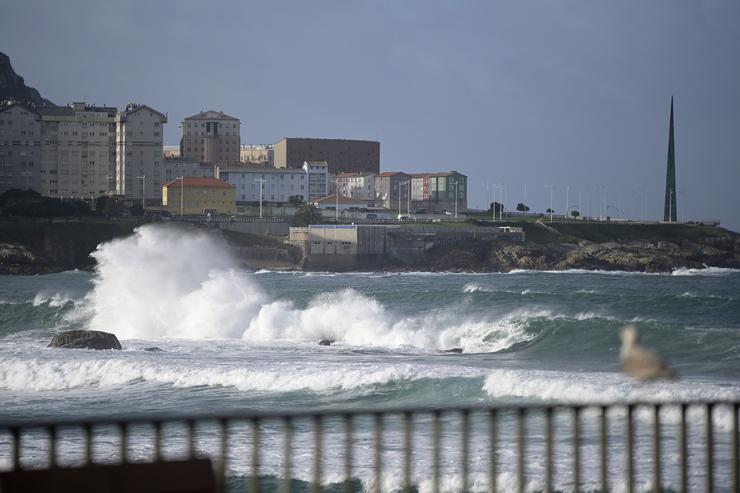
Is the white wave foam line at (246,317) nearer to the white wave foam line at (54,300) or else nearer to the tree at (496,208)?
the white wave foam line at (54,300)

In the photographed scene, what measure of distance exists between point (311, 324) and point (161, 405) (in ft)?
62.0

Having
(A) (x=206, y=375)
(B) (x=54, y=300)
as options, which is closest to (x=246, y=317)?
(B) (x=54, y=300)

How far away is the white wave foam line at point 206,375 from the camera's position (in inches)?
864

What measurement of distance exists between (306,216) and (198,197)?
12.5 meters

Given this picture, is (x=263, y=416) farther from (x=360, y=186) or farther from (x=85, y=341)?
(x=360, y=186)

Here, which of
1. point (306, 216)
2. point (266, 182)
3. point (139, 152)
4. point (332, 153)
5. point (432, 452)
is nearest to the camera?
point (432, 452)

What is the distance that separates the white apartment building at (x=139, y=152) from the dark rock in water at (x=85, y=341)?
84841 mm

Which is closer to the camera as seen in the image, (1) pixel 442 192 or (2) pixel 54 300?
(2) pixel 54 300

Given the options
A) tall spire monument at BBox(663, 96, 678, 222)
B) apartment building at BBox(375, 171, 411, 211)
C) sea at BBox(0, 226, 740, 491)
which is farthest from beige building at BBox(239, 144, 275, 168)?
sea at BBox(0, 226, 740, 491)

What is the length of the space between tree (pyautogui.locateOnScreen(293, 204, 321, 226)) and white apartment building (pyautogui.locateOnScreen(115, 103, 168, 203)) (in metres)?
21.6

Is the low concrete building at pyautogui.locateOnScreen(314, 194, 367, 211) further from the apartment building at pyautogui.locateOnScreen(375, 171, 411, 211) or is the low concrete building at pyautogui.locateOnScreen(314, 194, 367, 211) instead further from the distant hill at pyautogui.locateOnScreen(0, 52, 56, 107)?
the distant hill at pyautogui.locateOnScreen(0, 52, 56, 107)

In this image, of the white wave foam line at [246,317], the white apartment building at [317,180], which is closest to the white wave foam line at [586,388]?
the white wave foam line at [246,317]

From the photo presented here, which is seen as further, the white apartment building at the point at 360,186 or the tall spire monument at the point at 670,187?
the white apartment building at the point at 360,186

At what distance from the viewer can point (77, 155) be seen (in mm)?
116188
